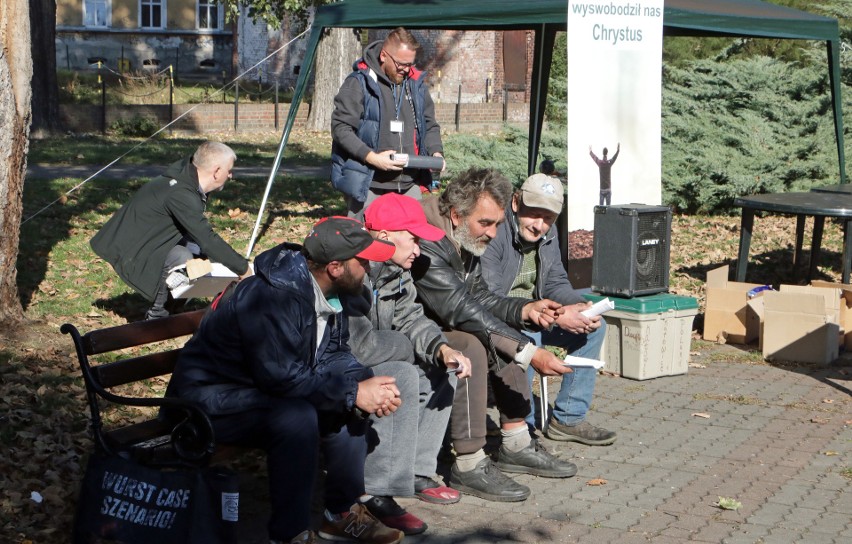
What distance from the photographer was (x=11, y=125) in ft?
23.6

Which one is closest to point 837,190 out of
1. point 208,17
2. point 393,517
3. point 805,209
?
point 805,209

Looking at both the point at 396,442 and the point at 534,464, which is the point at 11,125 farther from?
the point at 534,464

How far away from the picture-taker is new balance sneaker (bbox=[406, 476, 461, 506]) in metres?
5.14

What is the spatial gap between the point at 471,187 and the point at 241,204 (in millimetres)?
8043

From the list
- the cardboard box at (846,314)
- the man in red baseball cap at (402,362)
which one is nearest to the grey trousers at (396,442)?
Result: the man in red baseball cap at (402,362)

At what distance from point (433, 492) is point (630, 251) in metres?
3.10

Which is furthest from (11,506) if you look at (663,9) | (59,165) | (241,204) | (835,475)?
(59,165)

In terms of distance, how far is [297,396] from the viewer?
13.6ft

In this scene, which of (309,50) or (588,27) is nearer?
(588,27)

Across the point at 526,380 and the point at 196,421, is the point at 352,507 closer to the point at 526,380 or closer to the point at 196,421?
the point at 196,421

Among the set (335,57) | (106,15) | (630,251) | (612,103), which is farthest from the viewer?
(106,15)

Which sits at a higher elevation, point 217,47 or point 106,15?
point 106,15

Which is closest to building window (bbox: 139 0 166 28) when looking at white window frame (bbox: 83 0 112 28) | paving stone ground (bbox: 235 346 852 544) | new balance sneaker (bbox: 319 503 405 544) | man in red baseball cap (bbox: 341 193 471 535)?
white window frame (bbox: 83 0 112 28)

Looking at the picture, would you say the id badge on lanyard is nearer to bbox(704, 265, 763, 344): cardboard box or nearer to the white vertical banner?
the white vertical banner
